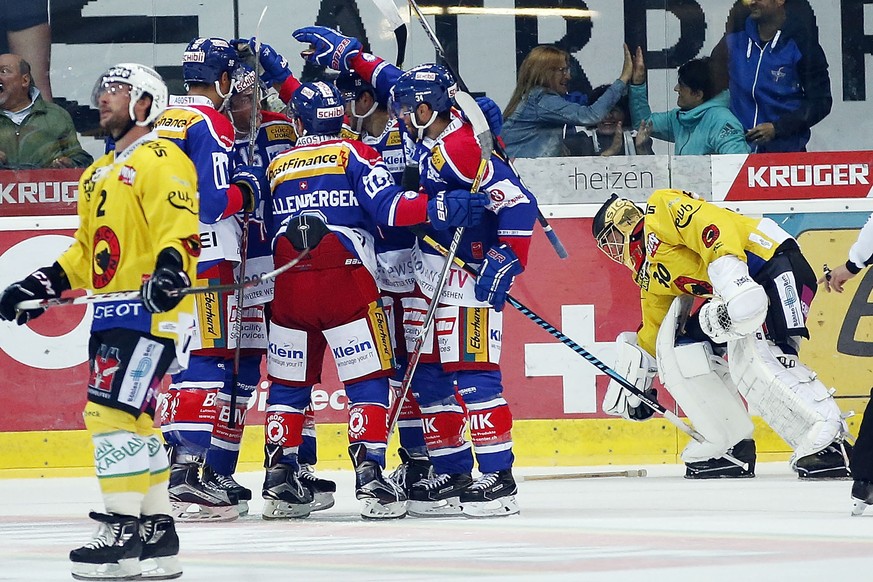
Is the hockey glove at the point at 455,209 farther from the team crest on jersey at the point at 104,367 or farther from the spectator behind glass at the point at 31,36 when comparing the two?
the spectator behind glass at the point at 31,36

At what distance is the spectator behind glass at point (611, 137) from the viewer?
707 centimetres

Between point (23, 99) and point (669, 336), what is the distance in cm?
327

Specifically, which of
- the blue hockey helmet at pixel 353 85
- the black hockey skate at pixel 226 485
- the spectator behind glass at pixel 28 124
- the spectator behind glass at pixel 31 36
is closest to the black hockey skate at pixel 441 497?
the black hockey skate at pixel 226 485

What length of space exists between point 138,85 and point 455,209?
1.41 metres

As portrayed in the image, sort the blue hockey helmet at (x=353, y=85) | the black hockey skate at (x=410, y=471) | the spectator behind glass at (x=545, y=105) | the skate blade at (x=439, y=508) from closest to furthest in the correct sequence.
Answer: the skate blade at (x=439, y=508)
the black hockey skate at (x=410, y=471)
the blue hockey helmet at (x=353, y=85)
the spectator behind glass at (x=545, y=105)

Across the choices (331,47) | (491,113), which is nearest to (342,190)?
(491,113)

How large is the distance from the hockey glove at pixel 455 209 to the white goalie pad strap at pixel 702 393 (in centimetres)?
169

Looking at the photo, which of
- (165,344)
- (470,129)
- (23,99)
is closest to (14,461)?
(23,99)

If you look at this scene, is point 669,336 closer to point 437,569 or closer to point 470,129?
point 470,129

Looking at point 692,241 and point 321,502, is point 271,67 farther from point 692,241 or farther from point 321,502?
point 692,241

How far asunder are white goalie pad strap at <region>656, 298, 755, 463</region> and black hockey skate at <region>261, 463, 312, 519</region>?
1.95 metres

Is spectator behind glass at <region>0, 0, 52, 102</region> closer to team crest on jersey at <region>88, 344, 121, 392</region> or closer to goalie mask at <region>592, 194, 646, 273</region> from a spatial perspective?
goalie mask at <region>592, 194, 646, 273</region>

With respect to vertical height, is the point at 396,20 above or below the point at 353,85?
above

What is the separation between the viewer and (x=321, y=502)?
209 inches
